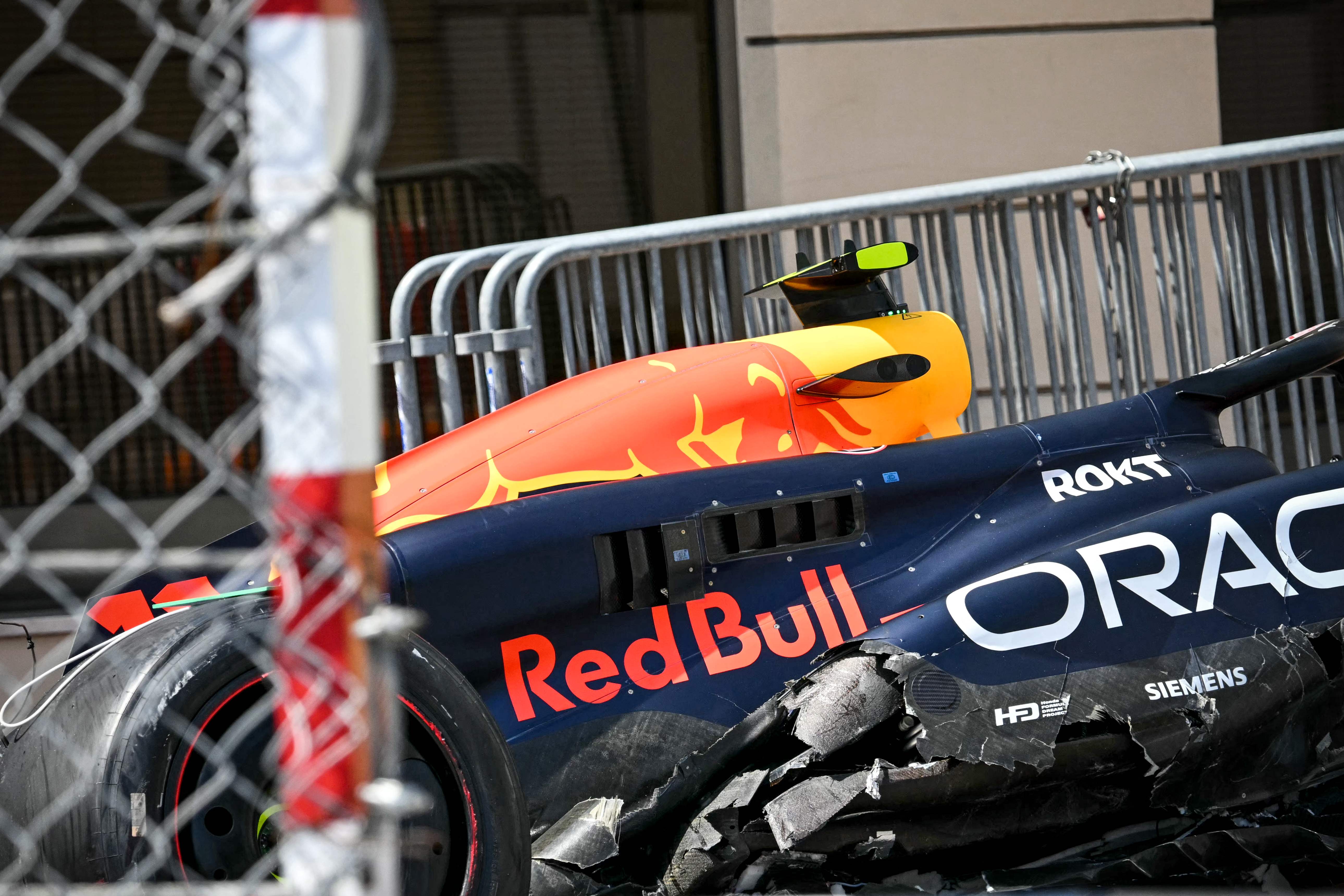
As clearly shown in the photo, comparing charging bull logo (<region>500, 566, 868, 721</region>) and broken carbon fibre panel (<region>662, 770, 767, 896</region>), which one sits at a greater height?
charging bull logo (<region>500, 566, 868, 721</region>)

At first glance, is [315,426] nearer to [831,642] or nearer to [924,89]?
[831,642]

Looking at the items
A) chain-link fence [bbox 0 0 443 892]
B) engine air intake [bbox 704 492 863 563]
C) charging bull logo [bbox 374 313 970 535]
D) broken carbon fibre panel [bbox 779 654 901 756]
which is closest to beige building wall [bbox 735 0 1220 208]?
chain-link fence [bbox 0 0 443 892]

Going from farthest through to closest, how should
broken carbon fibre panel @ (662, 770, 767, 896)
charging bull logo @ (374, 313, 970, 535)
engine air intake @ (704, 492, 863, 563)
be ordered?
charging bull logo @ (374, 313, 970, 535) < engine air intake @ (704, 492, 863, 563) < broken carbon fibre panel @ (662, 770, 767, 896)

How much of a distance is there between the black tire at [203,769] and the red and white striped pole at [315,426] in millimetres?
781

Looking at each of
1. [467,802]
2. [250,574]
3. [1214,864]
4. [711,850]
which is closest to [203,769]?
[467,802]

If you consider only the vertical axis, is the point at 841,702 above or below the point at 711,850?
above

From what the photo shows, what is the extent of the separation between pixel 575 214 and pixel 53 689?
404 centimetres

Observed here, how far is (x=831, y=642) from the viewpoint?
2398mm

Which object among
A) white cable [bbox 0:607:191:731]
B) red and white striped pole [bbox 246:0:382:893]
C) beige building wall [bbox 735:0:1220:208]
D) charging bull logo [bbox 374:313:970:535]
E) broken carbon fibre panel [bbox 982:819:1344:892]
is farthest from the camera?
beige building wall [bbox 735:0:1220:208]

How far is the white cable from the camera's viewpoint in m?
1.92

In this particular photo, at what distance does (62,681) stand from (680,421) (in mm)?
1251

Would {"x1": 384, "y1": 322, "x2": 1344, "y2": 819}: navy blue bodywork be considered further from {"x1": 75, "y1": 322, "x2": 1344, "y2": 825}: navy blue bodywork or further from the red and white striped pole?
the red and white striped pole

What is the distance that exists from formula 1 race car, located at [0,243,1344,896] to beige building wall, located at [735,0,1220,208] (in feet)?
9.52

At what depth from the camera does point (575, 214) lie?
5785mm
